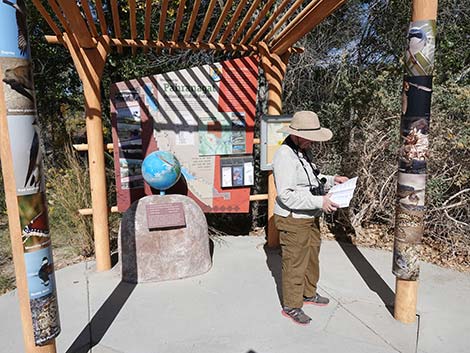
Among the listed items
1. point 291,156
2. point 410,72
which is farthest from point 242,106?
point 410,72

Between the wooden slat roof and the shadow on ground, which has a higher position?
the wooden slat roof

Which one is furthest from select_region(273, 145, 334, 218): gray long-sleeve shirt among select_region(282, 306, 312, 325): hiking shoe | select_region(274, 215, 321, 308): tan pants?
select_region(282, 306, 312, 325): hiking shoe

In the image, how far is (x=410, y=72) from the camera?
2676mm

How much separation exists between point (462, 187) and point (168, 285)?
3.87 m

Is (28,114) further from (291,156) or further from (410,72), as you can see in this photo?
(410,72)

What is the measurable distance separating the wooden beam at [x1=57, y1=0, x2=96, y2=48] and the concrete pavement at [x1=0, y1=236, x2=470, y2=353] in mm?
2415

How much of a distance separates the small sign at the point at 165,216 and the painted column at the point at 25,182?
5.28 feet

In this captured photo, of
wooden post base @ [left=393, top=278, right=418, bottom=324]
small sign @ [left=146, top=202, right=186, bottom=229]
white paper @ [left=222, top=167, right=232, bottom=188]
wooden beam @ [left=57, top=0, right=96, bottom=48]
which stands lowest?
wooden post base @ [left=393, top=278, right=418, bottom=324]

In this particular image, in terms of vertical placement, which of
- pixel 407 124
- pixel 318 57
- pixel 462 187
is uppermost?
Result: pixel 318 57

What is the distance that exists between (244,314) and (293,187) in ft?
4.08

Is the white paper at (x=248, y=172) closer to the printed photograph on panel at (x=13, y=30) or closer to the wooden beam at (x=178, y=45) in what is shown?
the wooden beam at (x=178, y=45)

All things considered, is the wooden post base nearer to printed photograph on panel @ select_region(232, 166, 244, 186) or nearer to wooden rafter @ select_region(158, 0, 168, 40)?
printed photograph on panel @ select_region(232, 166, 244, 186)

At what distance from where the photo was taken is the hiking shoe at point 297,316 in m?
3.03

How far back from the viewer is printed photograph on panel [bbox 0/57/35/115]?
186cm
